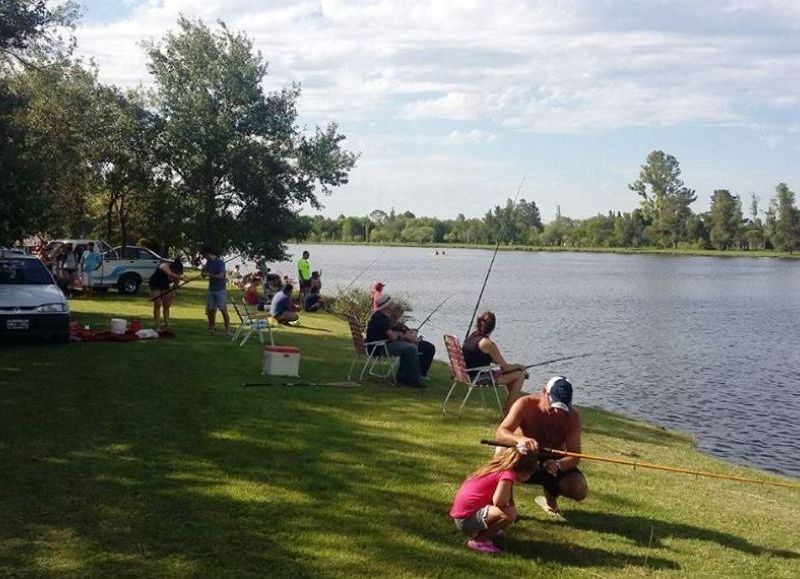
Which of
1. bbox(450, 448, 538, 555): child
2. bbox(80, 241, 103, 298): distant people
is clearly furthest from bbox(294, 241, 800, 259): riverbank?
bbox(450, 448, 538, 555): child

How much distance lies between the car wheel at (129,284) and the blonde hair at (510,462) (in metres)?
22.3

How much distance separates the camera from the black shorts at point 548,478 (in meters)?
6.51

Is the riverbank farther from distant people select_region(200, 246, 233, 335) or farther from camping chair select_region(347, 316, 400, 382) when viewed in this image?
camping chair select_region(347, 316, 400, 382)

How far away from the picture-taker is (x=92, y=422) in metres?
8.70

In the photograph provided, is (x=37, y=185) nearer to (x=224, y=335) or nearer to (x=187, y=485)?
(x=224, y=335)

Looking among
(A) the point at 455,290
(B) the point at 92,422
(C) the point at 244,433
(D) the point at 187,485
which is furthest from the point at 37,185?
(A) the point at 455,290

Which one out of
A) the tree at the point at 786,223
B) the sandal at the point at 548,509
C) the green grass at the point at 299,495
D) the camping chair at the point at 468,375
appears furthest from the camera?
the tree at the point at 786,223

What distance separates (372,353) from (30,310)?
579 cm

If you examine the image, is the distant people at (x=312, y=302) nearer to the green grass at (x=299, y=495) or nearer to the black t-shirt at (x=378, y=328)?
the black t-shirt at (x=378, y=328)

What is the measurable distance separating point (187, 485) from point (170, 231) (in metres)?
25.9

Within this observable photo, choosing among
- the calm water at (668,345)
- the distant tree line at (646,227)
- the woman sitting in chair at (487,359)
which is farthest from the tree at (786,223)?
the woman sitting in chair at (487,359)

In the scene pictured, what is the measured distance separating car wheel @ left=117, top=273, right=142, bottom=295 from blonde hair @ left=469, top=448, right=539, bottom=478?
22.3m

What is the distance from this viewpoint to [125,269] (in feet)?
87.1

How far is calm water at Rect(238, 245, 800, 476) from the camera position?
52.1ft
